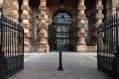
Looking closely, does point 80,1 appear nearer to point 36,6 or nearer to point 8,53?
point 36,6

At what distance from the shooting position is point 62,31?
4666cm

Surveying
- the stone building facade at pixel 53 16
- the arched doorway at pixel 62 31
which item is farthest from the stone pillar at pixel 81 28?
the arched doorway at pixel 62 31

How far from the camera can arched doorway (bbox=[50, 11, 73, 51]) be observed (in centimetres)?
4634

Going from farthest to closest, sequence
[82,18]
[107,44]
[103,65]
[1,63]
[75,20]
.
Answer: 1. [75,20]
2. [82,18]
3. [103,65]
4. [107,44]
5. [1,63]

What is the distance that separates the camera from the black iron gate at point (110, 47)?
12180 mm

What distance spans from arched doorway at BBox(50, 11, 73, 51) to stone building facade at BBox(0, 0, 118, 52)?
0.57ft

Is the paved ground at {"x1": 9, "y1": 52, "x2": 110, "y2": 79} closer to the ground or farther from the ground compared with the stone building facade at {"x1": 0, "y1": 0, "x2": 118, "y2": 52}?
closer to the ground

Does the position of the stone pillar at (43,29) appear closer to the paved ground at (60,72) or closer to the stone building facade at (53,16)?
the stone building facade at (53,16)

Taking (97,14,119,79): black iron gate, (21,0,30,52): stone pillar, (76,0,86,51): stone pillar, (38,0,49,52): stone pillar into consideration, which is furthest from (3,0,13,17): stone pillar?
(97,14,119,79): black iron gate

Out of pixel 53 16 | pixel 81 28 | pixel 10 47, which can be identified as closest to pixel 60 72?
pixel 10 47

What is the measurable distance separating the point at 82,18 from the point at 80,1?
8.00 feet

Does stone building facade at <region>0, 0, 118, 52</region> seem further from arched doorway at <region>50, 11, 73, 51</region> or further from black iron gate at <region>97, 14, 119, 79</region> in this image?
black iron gate at <region>97, 14, 119, 79</region>

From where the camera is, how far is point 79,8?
42094mm

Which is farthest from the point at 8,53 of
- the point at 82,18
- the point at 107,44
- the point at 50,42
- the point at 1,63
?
the point at 50,42
